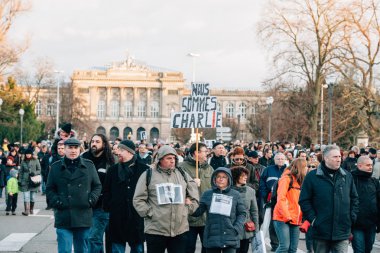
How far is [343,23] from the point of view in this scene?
40.5 m

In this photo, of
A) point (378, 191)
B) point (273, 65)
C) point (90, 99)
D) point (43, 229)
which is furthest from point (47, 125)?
point (378, 191)

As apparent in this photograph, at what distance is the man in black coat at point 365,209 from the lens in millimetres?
10672

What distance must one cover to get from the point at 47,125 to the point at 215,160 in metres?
77.8

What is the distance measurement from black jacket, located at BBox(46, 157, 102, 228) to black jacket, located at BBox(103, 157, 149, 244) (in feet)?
1.05

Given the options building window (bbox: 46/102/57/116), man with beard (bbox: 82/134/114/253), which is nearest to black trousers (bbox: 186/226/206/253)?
man with beard (bbox: 82/134/114/253)

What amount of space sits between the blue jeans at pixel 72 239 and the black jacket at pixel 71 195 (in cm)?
12

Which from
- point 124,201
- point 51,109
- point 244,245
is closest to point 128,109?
point 51,109

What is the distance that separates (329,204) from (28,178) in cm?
1261

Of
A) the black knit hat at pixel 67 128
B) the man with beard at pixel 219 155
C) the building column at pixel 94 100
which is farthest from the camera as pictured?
the building column at pixel 94 100

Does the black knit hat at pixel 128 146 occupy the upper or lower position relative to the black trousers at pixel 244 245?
upper

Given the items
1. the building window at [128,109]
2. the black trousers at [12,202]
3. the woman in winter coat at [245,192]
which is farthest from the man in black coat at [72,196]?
the building window at [128,109]

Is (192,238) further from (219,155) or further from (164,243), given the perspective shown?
(219,155)

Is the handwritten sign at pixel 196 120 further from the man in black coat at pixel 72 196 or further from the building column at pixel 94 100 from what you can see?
the building column at pixel 94 100

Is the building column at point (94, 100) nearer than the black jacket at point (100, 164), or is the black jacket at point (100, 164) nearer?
the black jacket at point (100, 164)
